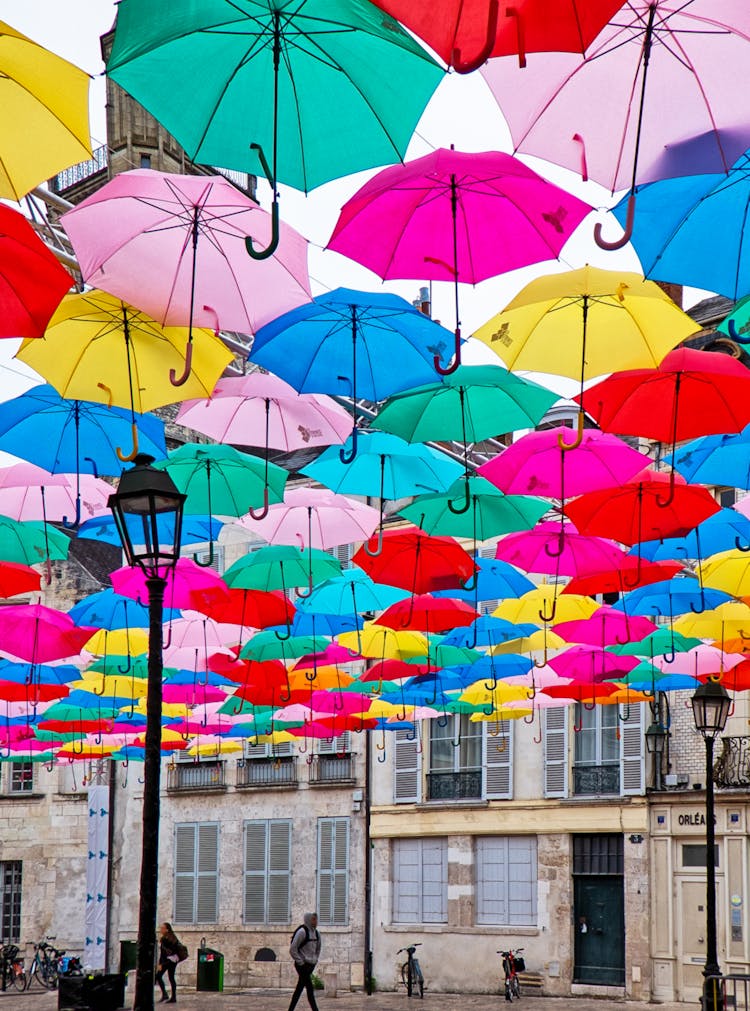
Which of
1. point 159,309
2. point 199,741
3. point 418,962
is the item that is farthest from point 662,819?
point 159,309

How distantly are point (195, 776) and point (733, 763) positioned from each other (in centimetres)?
1306

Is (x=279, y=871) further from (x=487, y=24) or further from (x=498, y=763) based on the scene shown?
(x=487, y=24)

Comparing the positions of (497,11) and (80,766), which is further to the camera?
(80,766)

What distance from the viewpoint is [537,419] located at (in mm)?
10734

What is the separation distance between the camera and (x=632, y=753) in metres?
23.9

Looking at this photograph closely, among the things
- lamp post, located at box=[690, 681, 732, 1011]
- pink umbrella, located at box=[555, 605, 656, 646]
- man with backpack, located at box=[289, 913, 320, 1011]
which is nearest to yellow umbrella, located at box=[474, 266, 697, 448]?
lamp post, located at box=[690, 681, 732, 1011]

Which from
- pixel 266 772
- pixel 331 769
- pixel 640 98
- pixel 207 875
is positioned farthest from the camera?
pixel 207 875

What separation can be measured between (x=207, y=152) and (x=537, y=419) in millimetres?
4640

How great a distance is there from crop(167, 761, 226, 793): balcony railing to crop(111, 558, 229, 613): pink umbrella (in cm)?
1537

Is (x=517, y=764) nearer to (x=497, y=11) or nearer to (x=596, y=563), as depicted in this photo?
(x=596, y=563)

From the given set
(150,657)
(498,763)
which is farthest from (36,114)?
(498,763)

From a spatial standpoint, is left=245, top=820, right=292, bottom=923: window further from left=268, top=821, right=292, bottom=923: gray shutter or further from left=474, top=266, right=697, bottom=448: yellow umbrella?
left=474, top=266, right=697, bottom=448: yellow umbrella

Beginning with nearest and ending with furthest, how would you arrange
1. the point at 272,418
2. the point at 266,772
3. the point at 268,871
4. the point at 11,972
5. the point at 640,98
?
the point at 640,98 < the point at 272,418 < the point at 268,871 < the point at 266,772 < the point at 11,972

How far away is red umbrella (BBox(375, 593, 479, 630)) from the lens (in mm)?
15375
